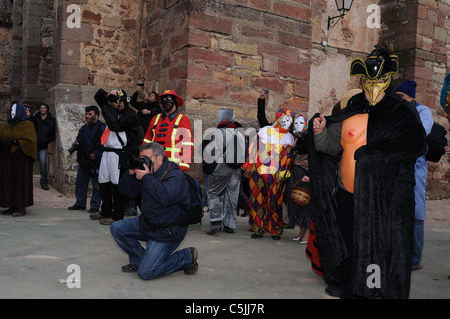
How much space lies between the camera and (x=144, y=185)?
3.40 m

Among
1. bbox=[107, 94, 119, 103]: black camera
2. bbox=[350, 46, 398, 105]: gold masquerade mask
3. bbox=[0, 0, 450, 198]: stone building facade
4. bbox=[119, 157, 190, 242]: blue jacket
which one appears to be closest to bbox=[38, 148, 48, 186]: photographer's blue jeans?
bbox=[0, 0, 450, 198]: stone building facade

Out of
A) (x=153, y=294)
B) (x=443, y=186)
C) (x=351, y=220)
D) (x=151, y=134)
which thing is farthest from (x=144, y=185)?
(x=443, y=186)

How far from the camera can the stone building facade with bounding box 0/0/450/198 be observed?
7113mm

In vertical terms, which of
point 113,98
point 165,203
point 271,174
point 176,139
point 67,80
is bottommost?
point 165,203

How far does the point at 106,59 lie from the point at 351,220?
22.4 feet

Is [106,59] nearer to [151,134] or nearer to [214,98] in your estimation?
[214,98]

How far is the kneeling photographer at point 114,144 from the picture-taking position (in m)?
5.69

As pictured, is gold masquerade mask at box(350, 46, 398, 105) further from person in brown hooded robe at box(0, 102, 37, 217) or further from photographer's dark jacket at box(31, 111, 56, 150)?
photographer's dark jacket at box(31, 111, 56, 150)

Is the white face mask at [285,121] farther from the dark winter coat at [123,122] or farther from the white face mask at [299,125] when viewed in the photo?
the dark winter coat at [123,122]

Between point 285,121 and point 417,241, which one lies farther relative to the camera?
point 285,121

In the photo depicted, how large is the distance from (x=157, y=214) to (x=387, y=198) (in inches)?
69.1

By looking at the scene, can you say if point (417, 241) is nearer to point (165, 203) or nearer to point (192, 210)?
point (192, 210)

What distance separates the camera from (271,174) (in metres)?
5.46

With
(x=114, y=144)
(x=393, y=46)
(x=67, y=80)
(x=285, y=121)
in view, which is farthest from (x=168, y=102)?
(x=393, y=46)
